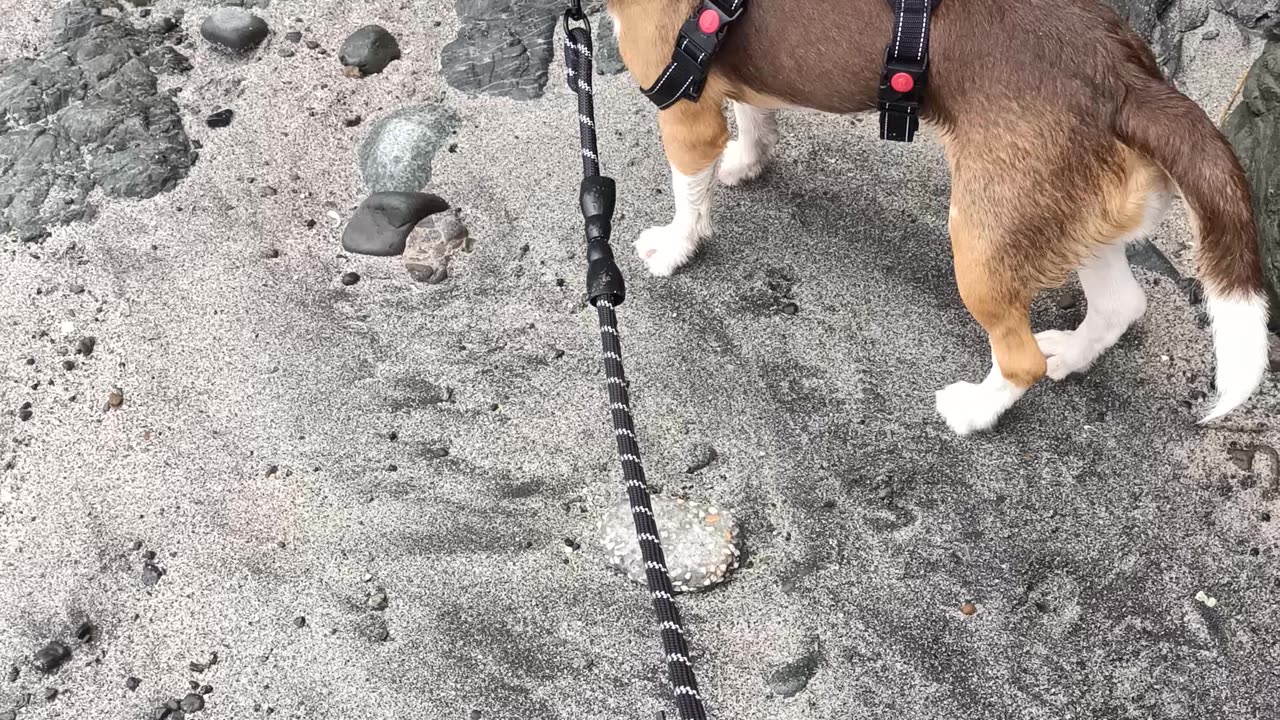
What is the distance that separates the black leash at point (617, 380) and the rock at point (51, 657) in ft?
5.53

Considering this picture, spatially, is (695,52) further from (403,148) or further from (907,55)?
(403,148)

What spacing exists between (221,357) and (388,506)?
0.86 metres

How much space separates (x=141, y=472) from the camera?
315 cm

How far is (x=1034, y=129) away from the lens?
246 cm

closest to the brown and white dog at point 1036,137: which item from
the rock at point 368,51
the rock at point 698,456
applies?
the rock at point 698,456

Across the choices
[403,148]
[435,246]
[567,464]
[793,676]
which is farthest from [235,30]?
[793,676]

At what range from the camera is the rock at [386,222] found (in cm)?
365

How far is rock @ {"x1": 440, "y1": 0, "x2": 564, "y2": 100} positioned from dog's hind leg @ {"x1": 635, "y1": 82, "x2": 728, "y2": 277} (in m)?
0.86

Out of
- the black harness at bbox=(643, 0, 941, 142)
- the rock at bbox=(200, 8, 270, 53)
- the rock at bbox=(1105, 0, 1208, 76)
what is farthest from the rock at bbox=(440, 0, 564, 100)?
the rock at bbox=(1105, 0, 1208, 76)

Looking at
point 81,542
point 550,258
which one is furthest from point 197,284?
point 550,258

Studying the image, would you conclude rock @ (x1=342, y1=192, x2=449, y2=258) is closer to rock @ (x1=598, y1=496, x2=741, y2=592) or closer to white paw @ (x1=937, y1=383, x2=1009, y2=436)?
rock @ (x1=598, y1=496, x2=741, y2=592)

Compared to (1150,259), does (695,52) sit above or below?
above

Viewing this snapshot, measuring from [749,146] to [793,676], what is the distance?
1.89 metres

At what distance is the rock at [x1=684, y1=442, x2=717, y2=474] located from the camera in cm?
313
